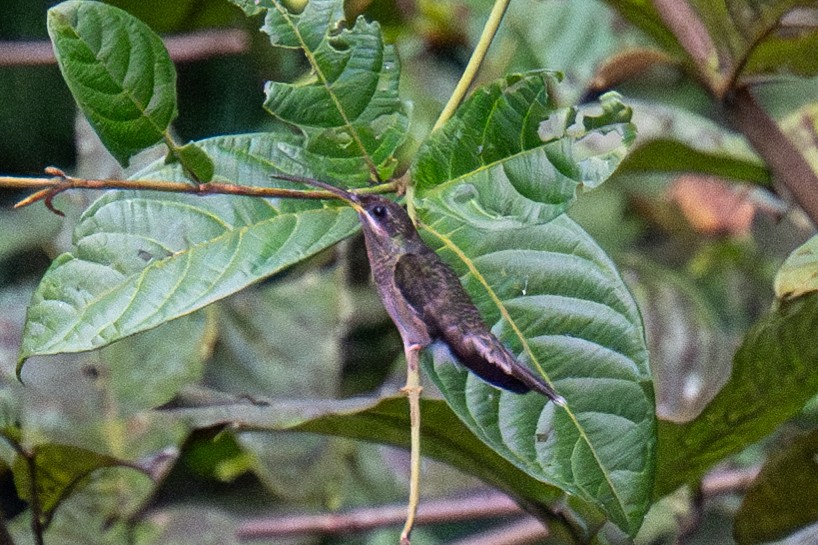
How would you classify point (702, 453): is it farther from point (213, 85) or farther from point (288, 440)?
point (213, 85)

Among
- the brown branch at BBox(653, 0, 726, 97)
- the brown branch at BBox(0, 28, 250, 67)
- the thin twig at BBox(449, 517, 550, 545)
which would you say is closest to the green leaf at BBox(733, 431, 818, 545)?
the brown branch at BBox(653, 0, 726, 97)

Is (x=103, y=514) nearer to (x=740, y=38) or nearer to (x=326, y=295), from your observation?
(x=326, y=295)

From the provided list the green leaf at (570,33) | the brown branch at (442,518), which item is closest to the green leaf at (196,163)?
the brown branch at (442,518)

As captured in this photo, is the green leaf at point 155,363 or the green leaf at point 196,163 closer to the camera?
the green leaf at point 196,163

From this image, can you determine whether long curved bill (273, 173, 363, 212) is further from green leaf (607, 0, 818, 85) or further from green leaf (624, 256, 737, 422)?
green leaf (624, 256, 737, 422)

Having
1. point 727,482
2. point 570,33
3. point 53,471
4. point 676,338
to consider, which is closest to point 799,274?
point 53,471

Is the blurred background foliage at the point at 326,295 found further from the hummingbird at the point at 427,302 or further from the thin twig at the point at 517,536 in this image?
the hummingbird at the point at 427,302

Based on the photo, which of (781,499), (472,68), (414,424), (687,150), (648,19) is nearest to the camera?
(414,424)

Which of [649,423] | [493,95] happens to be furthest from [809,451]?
[493,95]
